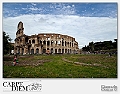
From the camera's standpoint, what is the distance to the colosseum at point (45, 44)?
15.7ft

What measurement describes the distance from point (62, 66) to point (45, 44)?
2.29 feet

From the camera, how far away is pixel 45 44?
16.3 ft

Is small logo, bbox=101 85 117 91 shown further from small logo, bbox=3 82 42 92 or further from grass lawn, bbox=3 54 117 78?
small logo, bbox=3 82 42 92

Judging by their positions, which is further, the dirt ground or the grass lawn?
the dirt ground

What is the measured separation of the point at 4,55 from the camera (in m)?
4.68

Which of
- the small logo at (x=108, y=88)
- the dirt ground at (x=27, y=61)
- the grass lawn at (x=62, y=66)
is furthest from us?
the dirt ground at (x=27, y=61)

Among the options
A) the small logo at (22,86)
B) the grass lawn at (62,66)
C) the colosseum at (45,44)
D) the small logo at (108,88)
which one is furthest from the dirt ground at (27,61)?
the small logo at (108,88)

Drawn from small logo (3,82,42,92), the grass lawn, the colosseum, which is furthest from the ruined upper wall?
small logo (3,82,42,92)

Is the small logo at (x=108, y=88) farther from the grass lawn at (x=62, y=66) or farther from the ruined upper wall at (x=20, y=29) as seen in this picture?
the ruined upper wall at (x=20, y=29)

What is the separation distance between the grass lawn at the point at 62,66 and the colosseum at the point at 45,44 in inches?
5.1

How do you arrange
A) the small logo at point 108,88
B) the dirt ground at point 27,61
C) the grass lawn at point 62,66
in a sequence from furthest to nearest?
1. the dirt ground at point 27,61
2. the grass lawn at point 62,66
3. the small logo at point 108,88

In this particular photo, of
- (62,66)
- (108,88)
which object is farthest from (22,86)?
(108,88)

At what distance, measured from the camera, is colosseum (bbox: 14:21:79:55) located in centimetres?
478

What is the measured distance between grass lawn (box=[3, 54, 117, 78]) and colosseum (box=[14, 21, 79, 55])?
0.13 metres
